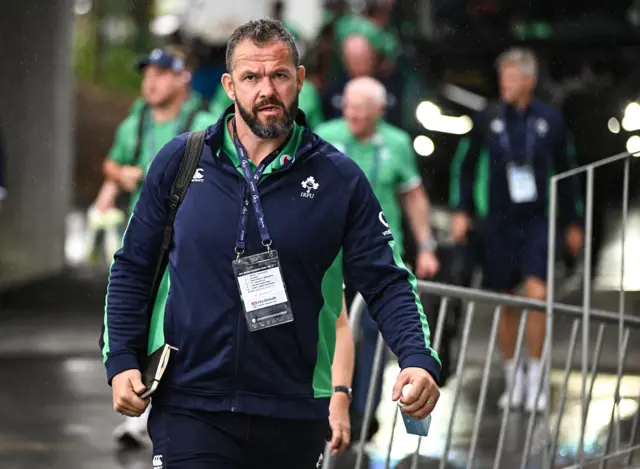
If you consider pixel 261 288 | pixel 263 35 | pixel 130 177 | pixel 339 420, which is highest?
pixel 130 177

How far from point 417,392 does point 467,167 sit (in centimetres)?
714

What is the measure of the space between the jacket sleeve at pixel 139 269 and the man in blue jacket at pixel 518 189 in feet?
20.9

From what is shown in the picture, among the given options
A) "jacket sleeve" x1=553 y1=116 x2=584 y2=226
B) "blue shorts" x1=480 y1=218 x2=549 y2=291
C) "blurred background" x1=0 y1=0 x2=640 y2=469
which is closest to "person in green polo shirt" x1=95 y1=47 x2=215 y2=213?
"blue shorts" x1=480 y1=218 x2=549 y2=291

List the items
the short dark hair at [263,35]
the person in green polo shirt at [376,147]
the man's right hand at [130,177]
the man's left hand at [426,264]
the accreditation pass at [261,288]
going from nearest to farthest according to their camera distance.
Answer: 1. the accreditation pass at [261,288]
2. the short dark hair at [263,35]
3. the man's right hand at [130,177]
4. the person in green polo shirt at [376,147]
5. the man's left hand at [426,264]

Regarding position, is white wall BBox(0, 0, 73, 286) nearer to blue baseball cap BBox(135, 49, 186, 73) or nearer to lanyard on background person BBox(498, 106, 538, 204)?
lanyard on background person BBox(498, 106, 538, 204)

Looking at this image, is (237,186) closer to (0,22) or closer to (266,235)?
(266,235)

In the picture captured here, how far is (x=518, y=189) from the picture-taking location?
10.9 meters

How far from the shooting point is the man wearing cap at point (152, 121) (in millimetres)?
9078

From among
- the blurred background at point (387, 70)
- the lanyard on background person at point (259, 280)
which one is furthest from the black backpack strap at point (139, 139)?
the blurred background at point (387, 70)

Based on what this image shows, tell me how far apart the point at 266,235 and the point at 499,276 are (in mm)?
6886

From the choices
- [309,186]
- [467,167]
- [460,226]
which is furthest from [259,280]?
[467,167]

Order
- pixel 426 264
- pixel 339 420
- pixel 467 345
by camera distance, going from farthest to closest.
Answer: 1. pixel 426 264
2. pixel 467 345
3. pixel 339 420

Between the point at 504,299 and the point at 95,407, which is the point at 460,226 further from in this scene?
the point at 504,299

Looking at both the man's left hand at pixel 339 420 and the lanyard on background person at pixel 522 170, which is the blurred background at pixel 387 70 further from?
the man's left hand at pixel 339 420
